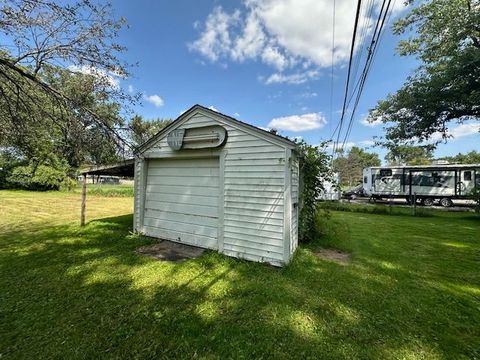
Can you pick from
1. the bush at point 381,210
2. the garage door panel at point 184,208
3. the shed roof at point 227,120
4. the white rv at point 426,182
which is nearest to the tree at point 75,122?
the shed roof at point 227,120

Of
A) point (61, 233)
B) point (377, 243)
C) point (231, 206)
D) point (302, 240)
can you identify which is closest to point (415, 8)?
point (377, 243)

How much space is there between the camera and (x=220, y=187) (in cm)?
536

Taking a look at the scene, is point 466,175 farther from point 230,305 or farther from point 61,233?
point 61,233

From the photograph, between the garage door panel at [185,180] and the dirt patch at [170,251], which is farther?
the garage door panel at [185,180]

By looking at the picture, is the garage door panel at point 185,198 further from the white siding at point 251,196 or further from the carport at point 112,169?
the carport at point 112,169

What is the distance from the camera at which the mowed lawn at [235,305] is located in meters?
2.55

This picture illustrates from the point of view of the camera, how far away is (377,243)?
21.4 ft

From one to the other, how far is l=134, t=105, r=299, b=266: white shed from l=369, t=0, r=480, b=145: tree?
1113 centimetres

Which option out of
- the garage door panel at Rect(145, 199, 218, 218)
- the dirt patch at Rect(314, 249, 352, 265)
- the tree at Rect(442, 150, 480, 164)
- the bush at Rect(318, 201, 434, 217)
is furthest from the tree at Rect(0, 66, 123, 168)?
the tree at Rect(442, 150, 480, 164)

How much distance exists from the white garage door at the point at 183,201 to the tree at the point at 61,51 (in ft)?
6.40

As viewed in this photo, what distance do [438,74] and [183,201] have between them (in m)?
13.5

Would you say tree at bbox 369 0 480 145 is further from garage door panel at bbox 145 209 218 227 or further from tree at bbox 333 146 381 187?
tree at bbox 333 146 381 187

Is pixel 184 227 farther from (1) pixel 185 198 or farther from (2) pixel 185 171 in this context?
(2) pixel 185 171

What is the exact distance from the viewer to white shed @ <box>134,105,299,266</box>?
468 centimetres
